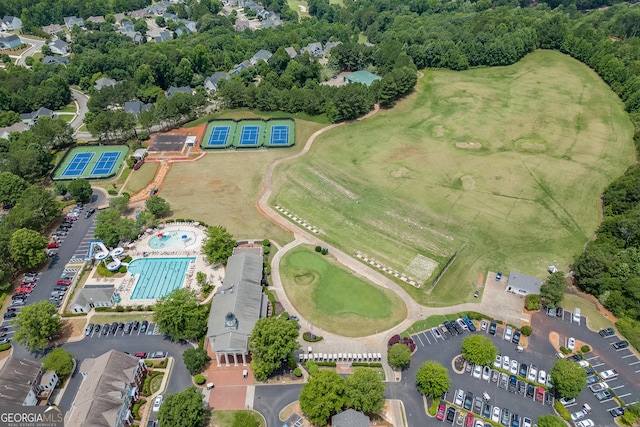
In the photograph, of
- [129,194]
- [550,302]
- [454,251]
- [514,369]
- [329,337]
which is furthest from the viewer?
[129,194]

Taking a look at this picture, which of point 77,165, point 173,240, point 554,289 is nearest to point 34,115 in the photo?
point 77,165

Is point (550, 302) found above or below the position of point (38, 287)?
above

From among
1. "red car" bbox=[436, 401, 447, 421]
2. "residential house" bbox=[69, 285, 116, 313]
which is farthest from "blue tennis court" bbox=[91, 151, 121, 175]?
"red car" bbox=[436, 401, 447, 421]

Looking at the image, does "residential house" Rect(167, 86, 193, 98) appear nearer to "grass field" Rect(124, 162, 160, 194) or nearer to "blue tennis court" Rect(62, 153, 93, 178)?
"blue tennis court" Rect(62, 153, 93, 178)

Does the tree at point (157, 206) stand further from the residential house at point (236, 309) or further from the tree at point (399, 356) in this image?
the tree at point (399, 356)

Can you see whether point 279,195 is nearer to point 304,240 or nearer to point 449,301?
point 304,240

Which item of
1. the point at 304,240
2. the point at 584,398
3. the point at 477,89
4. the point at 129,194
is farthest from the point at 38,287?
the point at 477,89

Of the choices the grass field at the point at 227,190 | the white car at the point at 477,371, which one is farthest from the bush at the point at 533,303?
the grass field at the point at 227,190
